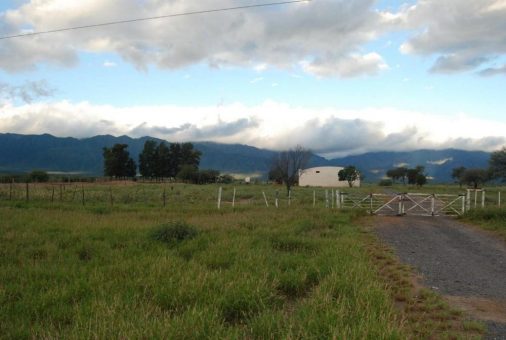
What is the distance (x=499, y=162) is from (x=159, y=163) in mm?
86094

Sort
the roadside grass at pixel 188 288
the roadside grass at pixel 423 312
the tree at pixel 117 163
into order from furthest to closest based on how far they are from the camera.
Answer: the tree at pixel 117 163
the roadside grass at pixel 423 312
the roadside grass at pixel 188 288

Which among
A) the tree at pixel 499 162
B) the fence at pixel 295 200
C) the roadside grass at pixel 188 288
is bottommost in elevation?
the fence at pixel 295 200

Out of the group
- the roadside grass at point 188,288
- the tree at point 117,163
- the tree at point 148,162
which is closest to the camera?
the roadside grass at point 188,288

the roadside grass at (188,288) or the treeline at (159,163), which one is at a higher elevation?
the treeline at (159,163)

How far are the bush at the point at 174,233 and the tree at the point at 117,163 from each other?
330 ft

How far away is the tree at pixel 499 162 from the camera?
60803mm

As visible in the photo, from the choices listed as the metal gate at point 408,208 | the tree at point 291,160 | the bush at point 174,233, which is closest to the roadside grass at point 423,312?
the bush at point 174,233

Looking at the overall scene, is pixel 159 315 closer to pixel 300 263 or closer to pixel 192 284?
pixel 192 284

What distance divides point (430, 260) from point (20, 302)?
30.6 ft

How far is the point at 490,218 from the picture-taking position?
771 inches

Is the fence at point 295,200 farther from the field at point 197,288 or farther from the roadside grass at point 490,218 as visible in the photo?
the field at point 197,288

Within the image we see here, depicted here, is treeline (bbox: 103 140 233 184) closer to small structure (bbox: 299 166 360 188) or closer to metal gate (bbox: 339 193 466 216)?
small structure (bbox: 299 166 360 188)

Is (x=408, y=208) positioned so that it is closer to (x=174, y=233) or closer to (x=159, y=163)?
(x=174, y=233)

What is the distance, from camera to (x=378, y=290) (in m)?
6.15
